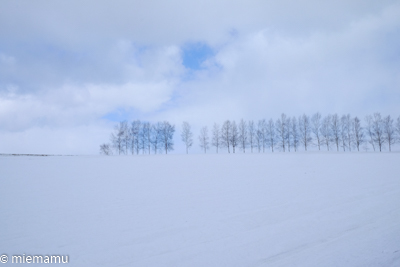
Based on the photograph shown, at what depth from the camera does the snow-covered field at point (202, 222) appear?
5082 mm

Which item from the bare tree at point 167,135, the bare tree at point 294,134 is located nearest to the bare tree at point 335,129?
the bare tree at point 294,134

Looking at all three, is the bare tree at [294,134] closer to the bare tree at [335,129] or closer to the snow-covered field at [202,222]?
the bare tree at [335,129]

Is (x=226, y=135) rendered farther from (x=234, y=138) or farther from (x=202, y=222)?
(x=202, y=222)

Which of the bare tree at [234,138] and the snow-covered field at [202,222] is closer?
the snow-covered field at [202,222]

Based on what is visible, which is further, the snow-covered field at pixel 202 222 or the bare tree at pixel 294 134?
the bare tree at pixel 294 134

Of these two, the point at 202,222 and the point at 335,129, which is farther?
the point at 335,129

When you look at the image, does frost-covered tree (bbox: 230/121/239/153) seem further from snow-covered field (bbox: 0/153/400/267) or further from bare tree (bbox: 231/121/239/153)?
snow-covered field (bbox: 0/153/400/267)

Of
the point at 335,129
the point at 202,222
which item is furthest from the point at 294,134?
the point at 202,222

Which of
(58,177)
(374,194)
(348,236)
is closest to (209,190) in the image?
(348,236)

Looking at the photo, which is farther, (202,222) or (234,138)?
(234,138)

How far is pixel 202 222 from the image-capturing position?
7.40 m

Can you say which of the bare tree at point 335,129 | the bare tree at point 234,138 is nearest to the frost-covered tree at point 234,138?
the bare tree at point 234,138

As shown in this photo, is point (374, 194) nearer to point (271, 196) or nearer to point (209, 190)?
point (271, 196)

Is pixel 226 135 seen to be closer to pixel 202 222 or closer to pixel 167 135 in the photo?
pixel 167 135
